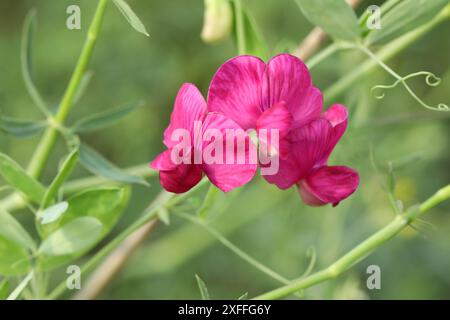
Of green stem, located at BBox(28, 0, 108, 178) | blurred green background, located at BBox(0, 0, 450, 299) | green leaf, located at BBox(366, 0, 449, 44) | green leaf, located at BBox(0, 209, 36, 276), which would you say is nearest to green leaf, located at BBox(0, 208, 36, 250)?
green leaf, located at BBox(0, 209, 36, 276)

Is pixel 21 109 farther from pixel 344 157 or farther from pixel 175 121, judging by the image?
pixel 175 121

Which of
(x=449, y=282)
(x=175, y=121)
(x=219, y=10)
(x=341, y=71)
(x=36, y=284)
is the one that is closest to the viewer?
(x=175, y=121)

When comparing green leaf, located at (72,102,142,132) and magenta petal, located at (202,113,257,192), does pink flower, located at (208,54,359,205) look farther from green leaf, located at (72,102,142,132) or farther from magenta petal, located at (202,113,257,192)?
green leaf, located at (72,102,142,132)

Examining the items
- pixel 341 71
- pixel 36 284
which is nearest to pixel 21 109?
pixel 341 71

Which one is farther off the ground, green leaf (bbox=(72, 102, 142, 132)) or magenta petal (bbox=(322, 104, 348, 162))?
green leaf (bbox=(72, 102, 142, 132))

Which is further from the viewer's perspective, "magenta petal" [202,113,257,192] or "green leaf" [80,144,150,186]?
"green leaf" [80,144,150,186]

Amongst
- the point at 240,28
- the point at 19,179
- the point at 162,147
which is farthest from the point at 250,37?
the point at 162,147
